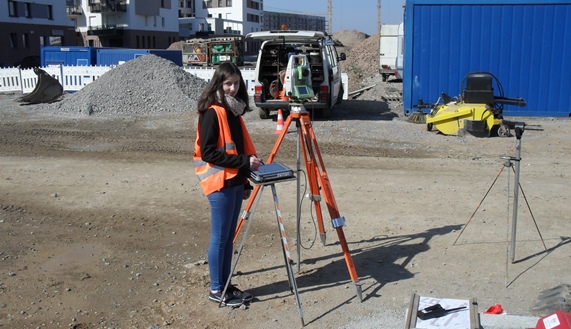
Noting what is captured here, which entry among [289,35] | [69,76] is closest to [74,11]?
[69,76]

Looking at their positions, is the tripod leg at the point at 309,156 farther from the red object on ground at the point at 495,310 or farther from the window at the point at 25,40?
the window at the point at 25,40

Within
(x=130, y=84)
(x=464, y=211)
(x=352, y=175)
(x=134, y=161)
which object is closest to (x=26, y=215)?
(x=134, y=161)

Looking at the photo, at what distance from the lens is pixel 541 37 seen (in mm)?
15289

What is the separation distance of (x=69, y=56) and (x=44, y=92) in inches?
359

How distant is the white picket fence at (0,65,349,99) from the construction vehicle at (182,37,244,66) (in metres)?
20.5

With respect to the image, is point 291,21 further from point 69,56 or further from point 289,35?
point 289,35

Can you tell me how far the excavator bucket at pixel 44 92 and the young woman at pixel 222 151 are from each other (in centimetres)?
1641

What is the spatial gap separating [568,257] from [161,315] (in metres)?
3.87

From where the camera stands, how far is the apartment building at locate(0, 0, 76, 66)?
50.3 meters

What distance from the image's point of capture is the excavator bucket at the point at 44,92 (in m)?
19.5

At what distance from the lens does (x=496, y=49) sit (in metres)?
15.5

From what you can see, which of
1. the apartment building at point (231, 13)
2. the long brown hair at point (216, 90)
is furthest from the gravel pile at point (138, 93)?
the apartment building at point (231, 13)

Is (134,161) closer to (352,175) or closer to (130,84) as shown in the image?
(352,175)

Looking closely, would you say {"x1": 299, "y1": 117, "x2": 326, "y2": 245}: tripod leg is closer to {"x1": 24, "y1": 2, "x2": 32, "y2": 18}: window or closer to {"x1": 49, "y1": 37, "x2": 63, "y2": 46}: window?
{"x1": 24, "y1": 2, "x2": 32, "y2": 18}: window
